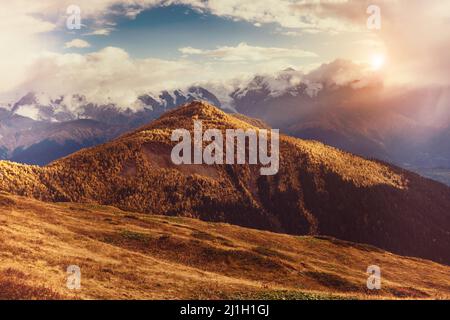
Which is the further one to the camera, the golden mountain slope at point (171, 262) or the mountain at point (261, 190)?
the mountain at point (261, 190)

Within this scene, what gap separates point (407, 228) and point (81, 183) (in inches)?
3787

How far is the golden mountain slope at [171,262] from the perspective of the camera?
34.4 m

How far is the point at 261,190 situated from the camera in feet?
439

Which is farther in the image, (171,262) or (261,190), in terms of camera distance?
(261,190)

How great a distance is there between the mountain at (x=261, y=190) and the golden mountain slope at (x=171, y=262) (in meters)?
17.7

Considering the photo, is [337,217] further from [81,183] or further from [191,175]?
[81,183]

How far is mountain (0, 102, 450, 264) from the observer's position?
106500 millimetres

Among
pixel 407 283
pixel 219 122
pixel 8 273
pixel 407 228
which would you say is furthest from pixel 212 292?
pixel 219 122

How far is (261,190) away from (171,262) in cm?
8344

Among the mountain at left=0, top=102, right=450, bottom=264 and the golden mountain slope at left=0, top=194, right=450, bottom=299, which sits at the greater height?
the mountain at left=0, top=102, right=450, bottom=264

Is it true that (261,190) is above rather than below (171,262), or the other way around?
above

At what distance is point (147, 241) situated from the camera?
60156 millimetres

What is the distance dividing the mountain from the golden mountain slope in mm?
17658

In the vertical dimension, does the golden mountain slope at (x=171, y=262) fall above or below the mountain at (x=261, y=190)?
below
